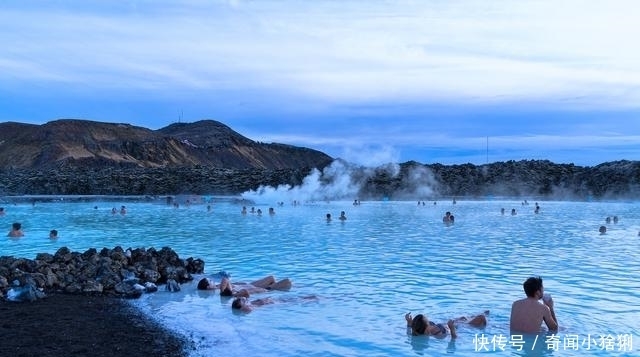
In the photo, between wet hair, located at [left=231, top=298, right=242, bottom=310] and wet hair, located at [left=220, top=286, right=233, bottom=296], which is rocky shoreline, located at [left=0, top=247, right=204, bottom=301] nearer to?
wet hair, located at [left=220, top=286, right=233, bottom=296]

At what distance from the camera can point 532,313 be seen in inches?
316

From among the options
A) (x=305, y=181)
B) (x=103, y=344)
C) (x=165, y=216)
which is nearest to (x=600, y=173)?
(x=305, y=181)

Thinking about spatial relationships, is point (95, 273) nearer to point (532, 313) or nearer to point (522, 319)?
point (522, 319)

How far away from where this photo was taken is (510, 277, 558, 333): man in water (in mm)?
7963

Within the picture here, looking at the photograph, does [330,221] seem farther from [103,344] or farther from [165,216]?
[103,344]

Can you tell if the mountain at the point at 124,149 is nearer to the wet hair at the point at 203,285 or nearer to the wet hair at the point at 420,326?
the wet hair at the point at 203,285

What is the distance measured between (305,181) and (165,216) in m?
23.6

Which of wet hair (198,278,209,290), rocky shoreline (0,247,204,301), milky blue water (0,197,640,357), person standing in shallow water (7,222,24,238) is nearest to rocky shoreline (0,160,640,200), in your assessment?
milky blue water (0,197,640,357)

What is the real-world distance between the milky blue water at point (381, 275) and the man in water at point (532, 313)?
0.20 m

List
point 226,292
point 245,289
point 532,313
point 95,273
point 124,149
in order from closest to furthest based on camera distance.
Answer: point 532,313, point 226,292, point 245,289, point 95,273, point 124,149

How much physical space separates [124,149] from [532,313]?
106 metres

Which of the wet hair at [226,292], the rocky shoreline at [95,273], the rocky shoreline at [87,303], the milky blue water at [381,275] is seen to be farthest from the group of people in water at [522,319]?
the rocky shoreline at [95,273]

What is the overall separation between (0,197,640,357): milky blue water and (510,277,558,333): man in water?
0.66 ft

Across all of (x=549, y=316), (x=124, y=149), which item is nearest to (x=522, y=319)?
(x=549, y=316)
